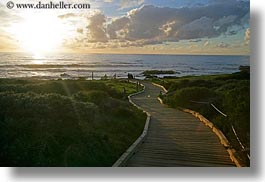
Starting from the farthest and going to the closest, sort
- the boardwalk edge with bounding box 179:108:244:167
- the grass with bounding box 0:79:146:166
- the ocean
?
the ocean, the boardwalk edge with bounding box 179:108:244:167, the grass with bounding box 0:79:146:166

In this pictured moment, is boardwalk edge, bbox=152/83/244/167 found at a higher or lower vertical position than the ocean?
lower

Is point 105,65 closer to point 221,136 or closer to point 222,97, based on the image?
point 222,97

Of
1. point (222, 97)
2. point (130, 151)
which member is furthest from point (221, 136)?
point (130, 151)

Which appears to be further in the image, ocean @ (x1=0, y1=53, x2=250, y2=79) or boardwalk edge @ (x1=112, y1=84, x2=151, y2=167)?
ocean @ (x1=0, y1=53, x2=250, y2=79)

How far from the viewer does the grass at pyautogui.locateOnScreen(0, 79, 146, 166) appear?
13.6ft

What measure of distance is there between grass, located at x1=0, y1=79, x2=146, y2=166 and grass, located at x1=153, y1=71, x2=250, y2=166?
76cm

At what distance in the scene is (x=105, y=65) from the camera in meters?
4.61

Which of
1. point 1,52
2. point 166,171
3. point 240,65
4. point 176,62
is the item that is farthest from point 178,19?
point 1,52

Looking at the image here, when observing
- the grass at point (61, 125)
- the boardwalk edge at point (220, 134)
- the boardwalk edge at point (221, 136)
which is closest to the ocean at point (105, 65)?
the grass at point (61, 125)

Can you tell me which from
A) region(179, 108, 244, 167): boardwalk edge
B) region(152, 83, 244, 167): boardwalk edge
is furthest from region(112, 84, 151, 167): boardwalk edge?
region(179, 108, 244, 167): boardwalk edge

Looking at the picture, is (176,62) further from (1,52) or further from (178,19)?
(1,52)

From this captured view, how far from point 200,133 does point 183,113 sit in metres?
0.79

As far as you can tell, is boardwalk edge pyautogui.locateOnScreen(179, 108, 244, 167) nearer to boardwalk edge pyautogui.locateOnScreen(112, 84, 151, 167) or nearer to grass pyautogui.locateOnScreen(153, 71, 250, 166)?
grass pyautogui.locateOnScreen(153, 71, 250, 166)

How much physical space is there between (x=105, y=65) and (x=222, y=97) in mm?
1542
